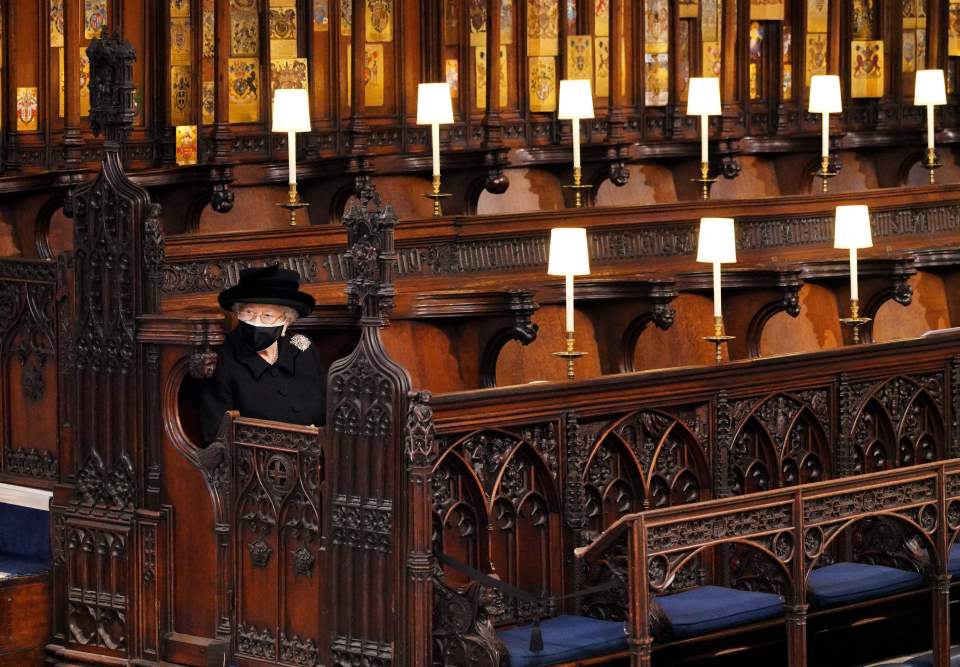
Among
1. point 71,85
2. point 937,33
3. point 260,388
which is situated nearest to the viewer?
point 260,388


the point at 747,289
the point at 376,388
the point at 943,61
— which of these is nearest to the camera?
the point at 376,388

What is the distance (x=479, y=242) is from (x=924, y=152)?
4206mm

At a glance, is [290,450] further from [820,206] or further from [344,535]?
[820,206]

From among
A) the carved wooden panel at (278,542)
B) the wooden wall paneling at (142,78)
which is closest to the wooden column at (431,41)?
the wooden wall paneling at (142,78)

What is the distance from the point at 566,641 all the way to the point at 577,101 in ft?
15.9

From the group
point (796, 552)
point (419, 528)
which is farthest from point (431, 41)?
point (419, 528)

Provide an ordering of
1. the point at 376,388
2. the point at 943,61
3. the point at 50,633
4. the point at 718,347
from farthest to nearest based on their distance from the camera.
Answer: the point at 943,61 → the point at 718,347 → the point at 50,633 → the point at 376,388

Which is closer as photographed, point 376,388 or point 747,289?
point 376,388

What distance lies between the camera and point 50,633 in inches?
300

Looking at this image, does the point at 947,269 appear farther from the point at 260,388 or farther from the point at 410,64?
the point at 260,388

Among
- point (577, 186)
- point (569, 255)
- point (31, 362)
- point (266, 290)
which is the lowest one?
point (31, 362)

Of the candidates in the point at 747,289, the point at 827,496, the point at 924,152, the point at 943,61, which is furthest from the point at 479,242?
the point at 943,61

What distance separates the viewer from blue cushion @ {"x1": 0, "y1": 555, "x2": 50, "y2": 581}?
7641 mm

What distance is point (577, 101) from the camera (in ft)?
35.8
